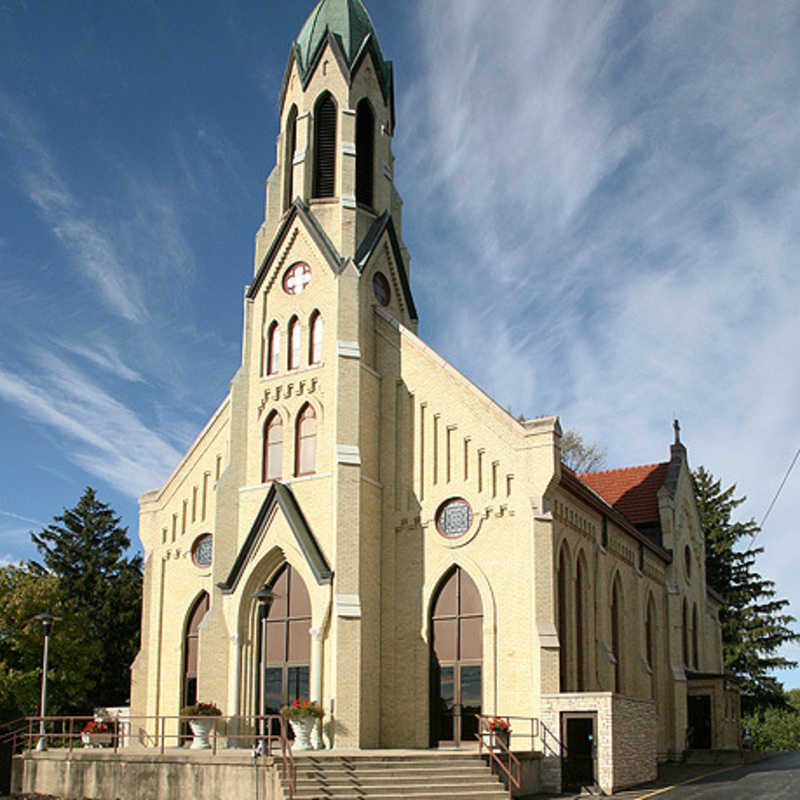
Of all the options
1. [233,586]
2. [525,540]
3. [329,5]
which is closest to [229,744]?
[233,586]

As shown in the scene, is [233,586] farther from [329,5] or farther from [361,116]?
[329,5]

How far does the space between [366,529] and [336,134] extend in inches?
514

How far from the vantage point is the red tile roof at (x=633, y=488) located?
4100 cm

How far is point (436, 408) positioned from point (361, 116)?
1093 centimetres

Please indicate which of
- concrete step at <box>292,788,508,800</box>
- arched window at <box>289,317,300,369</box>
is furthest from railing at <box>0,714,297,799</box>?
arched window at <box>289,317,300,369</box>

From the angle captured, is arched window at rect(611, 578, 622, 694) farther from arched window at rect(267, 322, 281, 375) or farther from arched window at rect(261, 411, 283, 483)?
arched window at rect(267, 322, 281, 375)

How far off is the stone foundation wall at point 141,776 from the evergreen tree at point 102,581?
1934 cm

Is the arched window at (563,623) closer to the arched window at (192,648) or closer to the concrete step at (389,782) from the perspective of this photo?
the concrete step at (389,782)

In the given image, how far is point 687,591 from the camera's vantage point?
4147 cm

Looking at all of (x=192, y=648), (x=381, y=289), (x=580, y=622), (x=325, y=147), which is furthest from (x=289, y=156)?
(x=580, y=622)

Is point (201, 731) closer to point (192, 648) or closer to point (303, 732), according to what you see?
point (303, 732)

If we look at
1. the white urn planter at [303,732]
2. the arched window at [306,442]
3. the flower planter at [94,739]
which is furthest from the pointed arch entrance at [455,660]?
the flower planter at [94,739]

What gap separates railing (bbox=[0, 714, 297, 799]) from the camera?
66.6 feet

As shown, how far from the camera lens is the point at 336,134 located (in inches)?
1273
